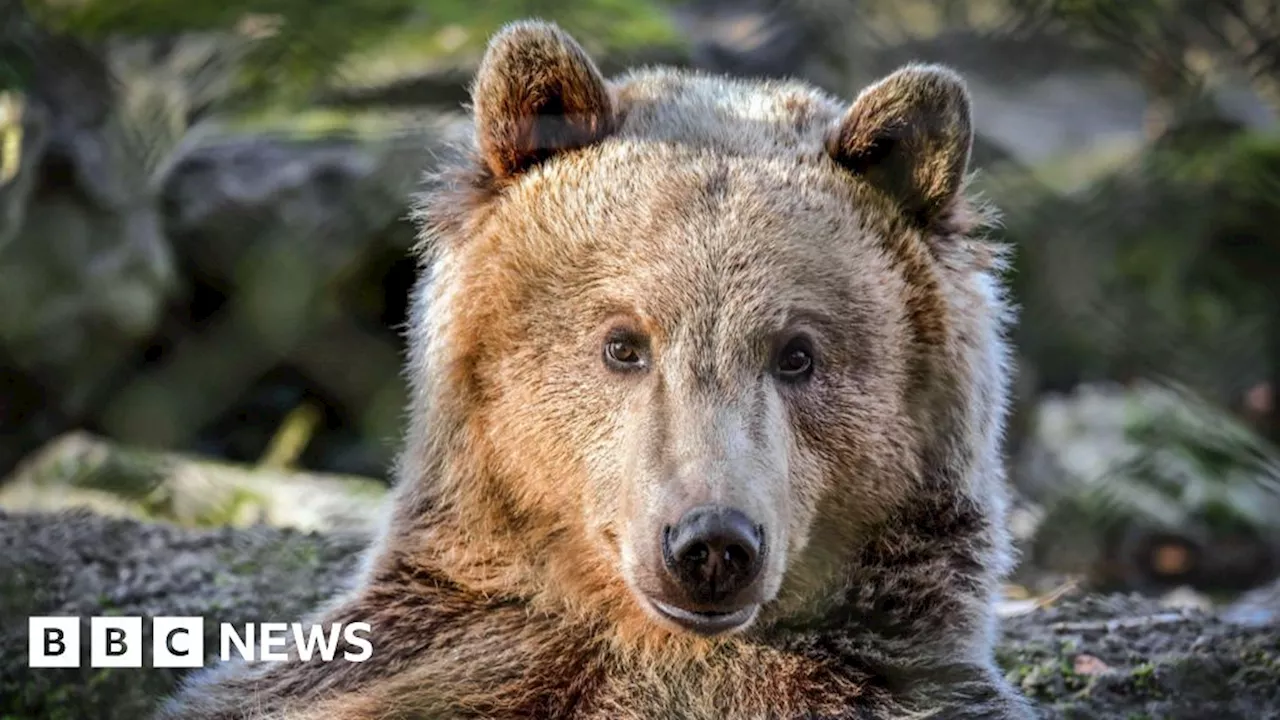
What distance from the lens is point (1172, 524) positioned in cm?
741

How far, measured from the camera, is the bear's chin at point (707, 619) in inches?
130

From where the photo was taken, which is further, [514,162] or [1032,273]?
[1032,273]

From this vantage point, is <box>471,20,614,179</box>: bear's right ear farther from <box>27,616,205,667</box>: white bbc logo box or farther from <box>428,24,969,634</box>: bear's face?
<box>27,616,205,667</box>: white bbc logo box

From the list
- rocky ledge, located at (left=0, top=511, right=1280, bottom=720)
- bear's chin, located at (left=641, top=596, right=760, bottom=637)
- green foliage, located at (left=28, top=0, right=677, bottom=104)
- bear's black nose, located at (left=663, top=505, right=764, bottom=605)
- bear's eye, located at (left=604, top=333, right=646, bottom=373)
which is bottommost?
rocky ledge, located at (left=0, top=511, right=1280, bottom=720)

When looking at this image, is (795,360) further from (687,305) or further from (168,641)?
(168,641)

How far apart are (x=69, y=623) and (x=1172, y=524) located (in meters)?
5.20

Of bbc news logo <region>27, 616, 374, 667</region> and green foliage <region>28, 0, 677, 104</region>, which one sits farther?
green foliage <region>28, 0, 677, 104</region>

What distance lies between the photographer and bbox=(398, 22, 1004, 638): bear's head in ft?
11.6

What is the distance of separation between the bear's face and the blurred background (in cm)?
111

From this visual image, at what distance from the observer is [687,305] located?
355 centimetres

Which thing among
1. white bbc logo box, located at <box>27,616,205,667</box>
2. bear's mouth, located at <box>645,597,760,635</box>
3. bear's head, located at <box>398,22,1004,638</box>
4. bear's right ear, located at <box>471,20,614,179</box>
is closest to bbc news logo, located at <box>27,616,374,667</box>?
white bbc logo box, located at <box>27,616,205,667</box>

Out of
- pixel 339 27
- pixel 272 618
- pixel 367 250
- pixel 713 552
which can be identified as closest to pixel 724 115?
pixel 713 552

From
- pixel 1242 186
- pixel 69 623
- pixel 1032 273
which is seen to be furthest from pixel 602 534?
pixel 1242 186

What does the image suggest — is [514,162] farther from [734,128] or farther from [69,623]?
[69,623]
